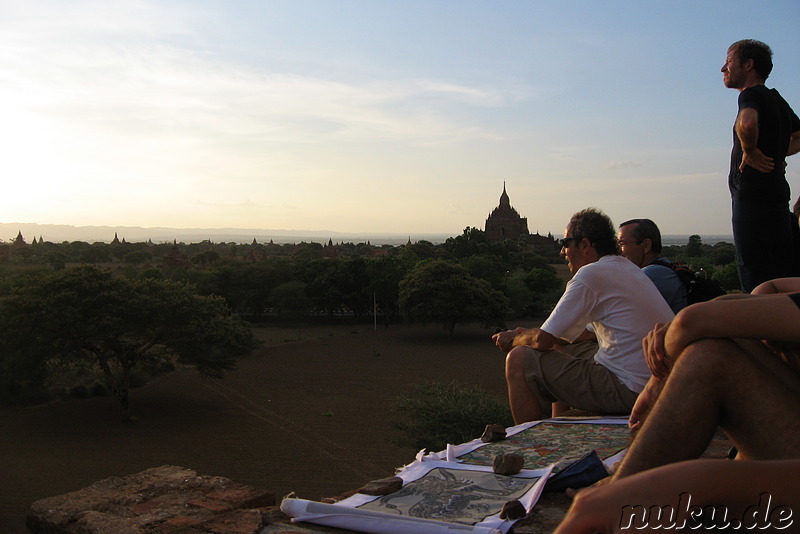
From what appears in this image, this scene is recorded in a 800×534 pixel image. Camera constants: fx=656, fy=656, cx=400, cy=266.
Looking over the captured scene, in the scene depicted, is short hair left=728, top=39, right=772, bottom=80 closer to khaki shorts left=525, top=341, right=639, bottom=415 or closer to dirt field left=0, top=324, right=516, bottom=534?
khaki shorts left=525, top=341, right=639, bottom=415

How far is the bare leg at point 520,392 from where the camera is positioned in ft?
14.9

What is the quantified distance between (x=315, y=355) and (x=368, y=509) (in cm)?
3283

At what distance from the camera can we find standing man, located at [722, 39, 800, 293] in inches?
172

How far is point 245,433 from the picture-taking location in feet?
70.3

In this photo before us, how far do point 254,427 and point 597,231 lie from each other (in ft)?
64.4

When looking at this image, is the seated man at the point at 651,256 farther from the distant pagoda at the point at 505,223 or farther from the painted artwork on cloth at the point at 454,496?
the distant pagoda at the point at 505,223

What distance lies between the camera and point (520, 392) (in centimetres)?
460

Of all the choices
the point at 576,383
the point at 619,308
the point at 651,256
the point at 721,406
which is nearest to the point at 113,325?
the point at 651,256

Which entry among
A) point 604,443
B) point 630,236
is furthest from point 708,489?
point 630,236

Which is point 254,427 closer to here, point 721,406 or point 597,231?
point 597,231

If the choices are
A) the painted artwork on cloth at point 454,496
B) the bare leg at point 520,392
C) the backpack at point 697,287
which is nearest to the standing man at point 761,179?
the backpack at point 697,287

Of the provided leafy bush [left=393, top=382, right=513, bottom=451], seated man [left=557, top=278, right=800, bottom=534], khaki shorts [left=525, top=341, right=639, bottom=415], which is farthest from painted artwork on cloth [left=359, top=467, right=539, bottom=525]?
leafy bush [left=393, top=382, right=513, bottom=451]

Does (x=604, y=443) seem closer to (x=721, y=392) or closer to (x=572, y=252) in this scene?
(x=572, y=252)

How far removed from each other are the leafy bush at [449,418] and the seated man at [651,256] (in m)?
10.4
